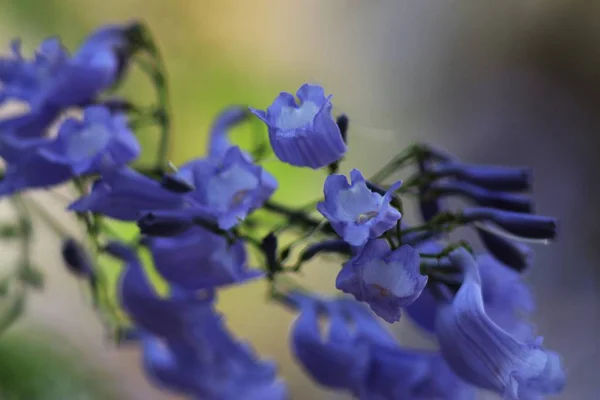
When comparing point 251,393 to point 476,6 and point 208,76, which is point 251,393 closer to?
point 208,76

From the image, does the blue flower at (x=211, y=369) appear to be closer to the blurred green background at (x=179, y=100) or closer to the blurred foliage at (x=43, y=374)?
the blurred foliage at (x=43, y=374)

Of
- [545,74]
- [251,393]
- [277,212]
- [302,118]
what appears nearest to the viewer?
[302,118]

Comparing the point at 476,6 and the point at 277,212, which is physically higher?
the point at 476,6

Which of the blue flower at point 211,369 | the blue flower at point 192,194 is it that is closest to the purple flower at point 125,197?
the blue flower at point 192,194

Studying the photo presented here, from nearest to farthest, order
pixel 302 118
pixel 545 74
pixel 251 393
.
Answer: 1. pixel 302 118
2. pixel 251 393
3. pixel 545 74

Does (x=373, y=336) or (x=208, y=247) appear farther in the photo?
(x=373, y=336)

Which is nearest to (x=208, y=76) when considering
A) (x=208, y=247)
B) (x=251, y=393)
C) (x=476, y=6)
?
(x=476, y=6)

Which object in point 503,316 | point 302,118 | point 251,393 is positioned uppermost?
point 302,118

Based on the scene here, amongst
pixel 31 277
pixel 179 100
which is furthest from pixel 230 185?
pixel 179 100

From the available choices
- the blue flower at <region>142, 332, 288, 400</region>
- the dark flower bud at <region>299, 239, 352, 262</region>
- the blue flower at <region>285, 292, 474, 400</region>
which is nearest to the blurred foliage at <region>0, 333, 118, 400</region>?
the blue flower at <region>142, 332, 288, 400</region>
